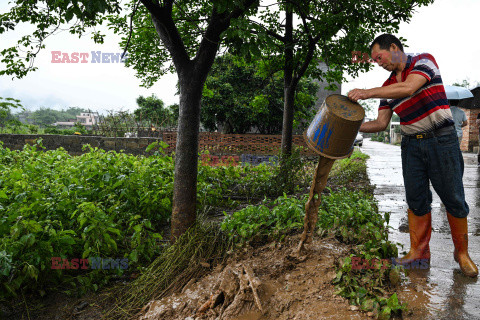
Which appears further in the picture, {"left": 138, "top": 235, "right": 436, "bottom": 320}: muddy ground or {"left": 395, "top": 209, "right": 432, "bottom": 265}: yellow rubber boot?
{"left": 395, "top": 209, "right": 432, "bottom": 265}: yellow rubber boot

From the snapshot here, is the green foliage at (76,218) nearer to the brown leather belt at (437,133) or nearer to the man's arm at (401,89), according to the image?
the man's arm at (401,89)

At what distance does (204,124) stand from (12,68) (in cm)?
1284

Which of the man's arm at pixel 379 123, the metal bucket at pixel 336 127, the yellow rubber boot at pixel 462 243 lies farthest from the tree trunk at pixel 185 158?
the yellow rubber boot at pixel 462 243

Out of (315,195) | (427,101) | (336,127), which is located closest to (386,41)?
(427,101)

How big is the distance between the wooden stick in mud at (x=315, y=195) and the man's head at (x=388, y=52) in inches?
36.4

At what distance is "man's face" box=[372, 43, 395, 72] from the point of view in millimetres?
2778

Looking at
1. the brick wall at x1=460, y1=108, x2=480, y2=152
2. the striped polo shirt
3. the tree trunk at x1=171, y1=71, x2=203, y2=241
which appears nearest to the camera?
the striped polo shirt

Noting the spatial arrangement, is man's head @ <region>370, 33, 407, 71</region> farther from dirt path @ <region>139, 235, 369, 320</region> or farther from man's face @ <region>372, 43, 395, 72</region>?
dirt path @ <region>139, 235, 369, 320</region>

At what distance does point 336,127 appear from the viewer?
2387 mm

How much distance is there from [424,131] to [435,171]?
327 mm

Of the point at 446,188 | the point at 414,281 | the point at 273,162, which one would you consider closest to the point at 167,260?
the point at 414,281

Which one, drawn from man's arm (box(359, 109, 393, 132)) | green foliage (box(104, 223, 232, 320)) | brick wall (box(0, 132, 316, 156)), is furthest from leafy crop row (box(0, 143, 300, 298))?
brick wall (box(0, 132, 316, 156))

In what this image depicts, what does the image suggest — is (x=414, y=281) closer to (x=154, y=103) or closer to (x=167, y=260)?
(x=167, y=260)

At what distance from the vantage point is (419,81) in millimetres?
2617
